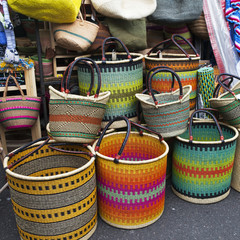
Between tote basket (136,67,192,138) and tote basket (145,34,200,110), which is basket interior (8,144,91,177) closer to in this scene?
tote basket (136,67,192,138)

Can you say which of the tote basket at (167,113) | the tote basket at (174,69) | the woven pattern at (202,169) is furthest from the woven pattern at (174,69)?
the woven pattern at (202,169)

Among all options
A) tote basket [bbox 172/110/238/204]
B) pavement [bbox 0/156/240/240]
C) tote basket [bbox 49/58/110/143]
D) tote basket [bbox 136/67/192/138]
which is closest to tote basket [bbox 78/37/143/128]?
tote basket [bbox 136/67/192/138]

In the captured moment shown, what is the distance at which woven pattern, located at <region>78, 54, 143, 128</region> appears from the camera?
2.31 metres

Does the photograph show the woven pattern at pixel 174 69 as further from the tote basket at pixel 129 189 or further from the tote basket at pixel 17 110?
the tote basket at pixel 17 110

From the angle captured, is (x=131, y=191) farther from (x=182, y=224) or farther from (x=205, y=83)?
(x=205, y=83)

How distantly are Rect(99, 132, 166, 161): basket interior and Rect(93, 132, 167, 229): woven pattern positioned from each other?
30cm

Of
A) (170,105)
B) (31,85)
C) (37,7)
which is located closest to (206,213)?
(170,105)

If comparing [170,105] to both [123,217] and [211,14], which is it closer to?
[123,217]

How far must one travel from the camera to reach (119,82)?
2.36m

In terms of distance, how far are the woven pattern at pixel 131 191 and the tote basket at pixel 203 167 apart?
0.98 ft

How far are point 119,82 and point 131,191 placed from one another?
0.88 meters

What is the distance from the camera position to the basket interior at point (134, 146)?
92.8 inches

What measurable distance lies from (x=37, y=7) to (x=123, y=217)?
1.73m

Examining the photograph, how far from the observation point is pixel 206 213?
2234mm
